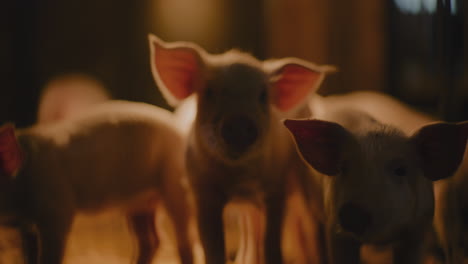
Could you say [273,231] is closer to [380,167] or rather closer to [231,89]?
[231,89]

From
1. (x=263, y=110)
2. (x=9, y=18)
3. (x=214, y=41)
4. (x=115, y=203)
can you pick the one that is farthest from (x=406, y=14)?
(x=9, y=18)

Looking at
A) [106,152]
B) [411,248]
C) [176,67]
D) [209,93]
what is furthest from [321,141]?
[106,152]

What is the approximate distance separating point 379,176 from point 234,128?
1.97 ft

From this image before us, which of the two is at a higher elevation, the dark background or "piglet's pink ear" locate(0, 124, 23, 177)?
the dark background

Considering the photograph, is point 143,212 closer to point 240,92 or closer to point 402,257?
point 240,92

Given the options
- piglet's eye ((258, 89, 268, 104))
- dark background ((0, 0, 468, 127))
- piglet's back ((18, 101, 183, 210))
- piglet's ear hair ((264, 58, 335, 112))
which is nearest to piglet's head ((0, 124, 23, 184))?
piglet's back ((18, 101, 183, 210))

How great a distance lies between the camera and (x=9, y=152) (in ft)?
7.06

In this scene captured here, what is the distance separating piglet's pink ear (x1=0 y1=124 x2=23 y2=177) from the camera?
6.93 ft

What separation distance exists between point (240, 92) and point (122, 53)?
5.41ft

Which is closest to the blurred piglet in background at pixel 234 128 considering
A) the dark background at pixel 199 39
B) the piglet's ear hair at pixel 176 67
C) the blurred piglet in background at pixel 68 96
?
the piglet's ear hair at pixel 176 67

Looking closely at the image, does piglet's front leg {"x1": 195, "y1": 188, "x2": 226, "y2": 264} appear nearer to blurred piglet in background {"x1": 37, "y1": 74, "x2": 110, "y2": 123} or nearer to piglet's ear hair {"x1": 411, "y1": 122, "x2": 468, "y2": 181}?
piglet's ear hair {"x1": 411, "y1": 122, "x2": 468, "y2": 181}

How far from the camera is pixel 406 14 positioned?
11.1 feet

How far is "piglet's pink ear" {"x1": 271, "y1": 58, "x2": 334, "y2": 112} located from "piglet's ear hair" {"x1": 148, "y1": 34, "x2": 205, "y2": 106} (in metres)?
0.33

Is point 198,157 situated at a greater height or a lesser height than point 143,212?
greater
